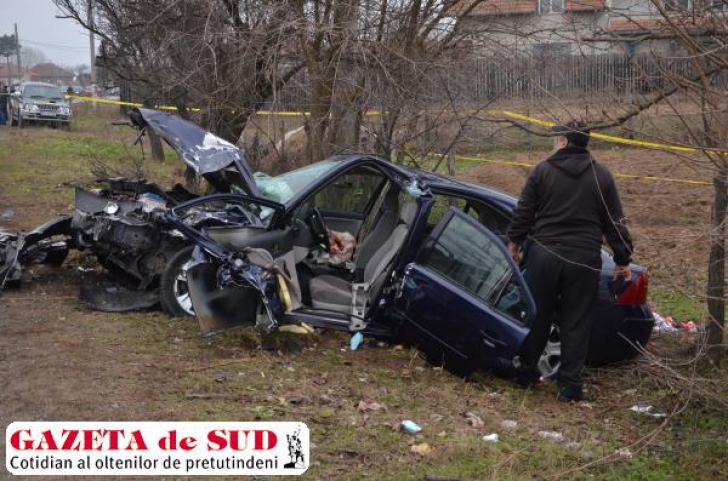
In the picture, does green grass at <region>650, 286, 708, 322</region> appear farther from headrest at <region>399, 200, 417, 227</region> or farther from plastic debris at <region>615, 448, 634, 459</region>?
plastic debris at <region>615, 448, 634, 459</region>

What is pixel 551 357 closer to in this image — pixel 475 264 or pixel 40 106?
pixel 475 264

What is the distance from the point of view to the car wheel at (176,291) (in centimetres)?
757

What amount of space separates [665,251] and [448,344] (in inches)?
76.3

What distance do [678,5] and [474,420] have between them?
9.40 ft

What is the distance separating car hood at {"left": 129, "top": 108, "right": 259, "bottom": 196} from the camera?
7.59 metres

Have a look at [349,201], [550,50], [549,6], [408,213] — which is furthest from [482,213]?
[549,6]

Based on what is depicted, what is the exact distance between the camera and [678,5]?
521 centimetres

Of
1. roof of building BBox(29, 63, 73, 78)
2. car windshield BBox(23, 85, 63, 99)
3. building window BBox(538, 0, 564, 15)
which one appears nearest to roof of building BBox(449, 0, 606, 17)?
building window BBox(538, 0, 564, 15)

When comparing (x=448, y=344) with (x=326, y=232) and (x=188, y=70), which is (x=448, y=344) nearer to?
(x=326, y=232)

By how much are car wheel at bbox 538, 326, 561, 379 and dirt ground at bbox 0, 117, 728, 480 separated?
24cm

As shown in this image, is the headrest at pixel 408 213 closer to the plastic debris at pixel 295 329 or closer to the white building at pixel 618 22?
the plastic debris at pixel 295 329

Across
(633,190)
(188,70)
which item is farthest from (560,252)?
(633,190)

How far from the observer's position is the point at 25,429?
4867mm

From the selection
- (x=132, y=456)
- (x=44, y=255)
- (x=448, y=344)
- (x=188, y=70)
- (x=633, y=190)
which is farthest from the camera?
(x=633, y=190)
